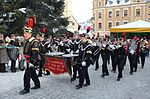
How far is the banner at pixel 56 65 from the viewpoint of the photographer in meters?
9.41

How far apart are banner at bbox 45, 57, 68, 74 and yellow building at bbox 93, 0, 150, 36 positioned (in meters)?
56.9

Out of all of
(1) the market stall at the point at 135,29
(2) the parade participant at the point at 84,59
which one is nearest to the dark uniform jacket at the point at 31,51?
(2) the parade participant at the point at 84,59

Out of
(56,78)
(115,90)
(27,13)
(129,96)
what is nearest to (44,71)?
(56,78)

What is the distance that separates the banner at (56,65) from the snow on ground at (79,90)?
36 centimetres

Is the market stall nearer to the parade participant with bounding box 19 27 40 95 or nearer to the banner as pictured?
the banner

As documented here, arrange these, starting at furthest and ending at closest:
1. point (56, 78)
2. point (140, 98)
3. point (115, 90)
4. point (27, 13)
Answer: point (27, 13), point (56, 78), point (115, 90), point (140, 98)

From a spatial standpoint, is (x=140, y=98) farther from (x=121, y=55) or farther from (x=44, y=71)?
(x=44, y=71)

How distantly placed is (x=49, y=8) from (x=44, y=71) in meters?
13.5

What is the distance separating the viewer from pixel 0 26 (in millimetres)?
Answer: 17438

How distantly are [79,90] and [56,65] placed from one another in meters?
1.73

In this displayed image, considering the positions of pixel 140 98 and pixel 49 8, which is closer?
pixel 140 98

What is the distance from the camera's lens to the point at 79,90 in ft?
27.3

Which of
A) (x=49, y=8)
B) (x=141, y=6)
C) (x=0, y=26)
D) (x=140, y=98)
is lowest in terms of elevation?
(x=140, y=98)

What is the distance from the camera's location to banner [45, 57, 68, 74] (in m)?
9.41
